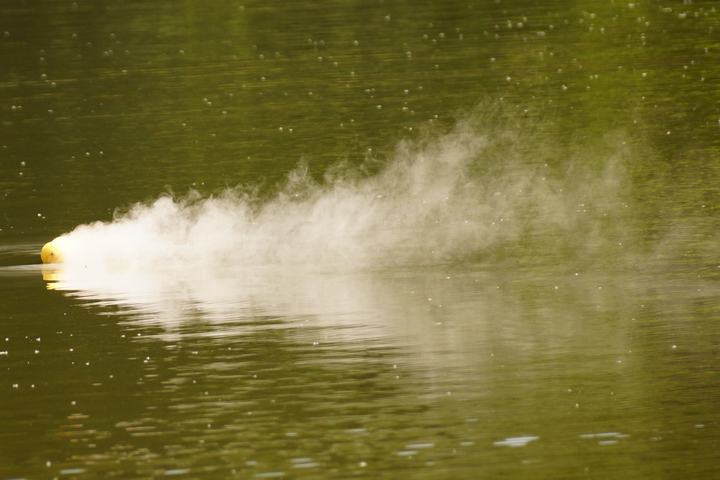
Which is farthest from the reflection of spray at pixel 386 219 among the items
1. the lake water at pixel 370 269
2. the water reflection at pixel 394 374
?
the water reflection at pixel 394 374

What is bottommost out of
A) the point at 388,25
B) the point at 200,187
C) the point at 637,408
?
the point at 637,408

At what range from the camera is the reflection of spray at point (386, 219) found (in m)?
13.5

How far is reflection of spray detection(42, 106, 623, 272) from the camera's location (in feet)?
44.4

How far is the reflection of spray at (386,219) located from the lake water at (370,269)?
0.17 ft

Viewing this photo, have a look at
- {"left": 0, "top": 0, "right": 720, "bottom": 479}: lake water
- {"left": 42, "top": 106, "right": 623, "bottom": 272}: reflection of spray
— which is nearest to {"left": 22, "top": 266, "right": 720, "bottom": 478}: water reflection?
{"left": 0, "top": 0, "right": 720, "bottom": 479}: lake water

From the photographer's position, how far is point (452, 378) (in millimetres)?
9453

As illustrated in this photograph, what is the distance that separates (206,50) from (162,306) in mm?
19653

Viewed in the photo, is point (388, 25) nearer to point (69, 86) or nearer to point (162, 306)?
point (69, 86)

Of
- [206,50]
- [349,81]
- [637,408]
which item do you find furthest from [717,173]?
[206,50]

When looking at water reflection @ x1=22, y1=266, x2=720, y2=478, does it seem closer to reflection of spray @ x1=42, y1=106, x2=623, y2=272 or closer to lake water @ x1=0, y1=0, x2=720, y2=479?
lake water @ x1=0, y1=0, x2=720, y2=479

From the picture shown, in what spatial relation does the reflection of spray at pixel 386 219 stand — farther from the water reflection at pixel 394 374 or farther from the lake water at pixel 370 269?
the water reflection at pixel 394 374

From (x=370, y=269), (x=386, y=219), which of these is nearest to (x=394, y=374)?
(x=370, y=269)

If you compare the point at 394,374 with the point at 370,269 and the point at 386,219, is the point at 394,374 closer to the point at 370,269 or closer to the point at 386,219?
the point at 370,269

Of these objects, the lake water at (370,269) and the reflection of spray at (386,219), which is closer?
the lake water at (370,269)
